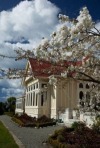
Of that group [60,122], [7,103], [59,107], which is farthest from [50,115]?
[7,103]

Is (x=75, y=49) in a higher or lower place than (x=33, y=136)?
higher

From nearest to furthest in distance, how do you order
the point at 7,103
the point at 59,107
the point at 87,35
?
the point at 87,35
the point at 59,107
the point at 7,103

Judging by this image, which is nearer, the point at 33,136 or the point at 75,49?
the point at 75,49

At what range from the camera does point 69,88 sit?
88.1 feet

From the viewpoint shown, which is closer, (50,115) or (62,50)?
(62,50)

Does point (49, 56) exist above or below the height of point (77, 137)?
above

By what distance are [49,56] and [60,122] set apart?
17972mm

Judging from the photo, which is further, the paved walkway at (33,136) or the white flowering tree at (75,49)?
the paved walkway at (33,136)

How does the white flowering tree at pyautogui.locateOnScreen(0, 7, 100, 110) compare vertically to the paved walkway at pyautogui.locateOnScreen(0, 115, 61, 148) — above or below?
above

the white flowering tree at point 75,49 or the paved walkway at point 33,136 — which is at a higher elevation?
the white flowering tree at point 75,49

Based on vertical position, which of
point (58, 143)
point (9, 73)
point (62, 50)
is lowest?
point (58, 143)

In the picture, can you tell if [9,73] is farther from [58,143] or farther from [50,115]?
[50,115]

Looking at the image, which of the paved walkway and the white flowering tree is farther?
the paved walkway

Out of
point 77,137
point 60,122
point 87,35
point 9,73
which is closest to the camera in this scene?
point 87,35
